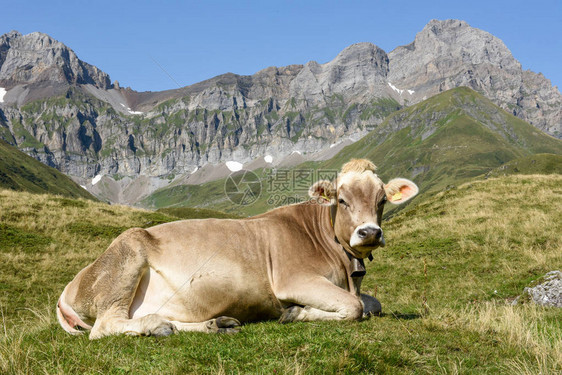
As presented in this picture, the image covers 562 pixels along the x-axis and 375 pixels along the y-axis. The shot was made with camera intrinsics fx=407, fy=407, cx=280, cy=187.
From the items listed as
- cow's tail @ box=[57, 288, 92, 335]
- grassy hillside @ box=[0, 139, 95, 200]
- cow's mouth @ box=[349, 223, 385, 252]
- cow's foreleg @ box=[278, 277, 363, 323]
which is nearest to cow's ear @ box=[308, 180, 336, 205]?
cow's mouth @ box=[349, 223, 385, 252]

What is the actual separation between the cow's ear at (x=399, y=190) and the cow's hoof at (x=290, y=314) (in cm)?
299

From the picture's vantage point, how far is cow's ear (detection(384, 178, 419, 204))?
8.58m

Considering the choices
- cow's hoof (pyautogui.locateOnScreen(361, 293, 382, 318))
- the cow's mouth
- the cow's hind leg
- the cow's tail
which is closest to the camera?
the cow's hind leg

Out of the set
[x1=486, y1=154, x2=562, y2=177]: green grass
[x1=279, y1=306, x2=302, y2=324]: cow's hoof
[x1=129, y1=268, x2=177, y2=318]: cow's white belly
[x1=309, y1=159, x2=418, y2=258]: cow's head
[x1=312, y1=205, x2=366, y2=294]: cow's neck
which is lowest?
[x1=279, y1=306, x2=302, y2=324]: cow's hoof

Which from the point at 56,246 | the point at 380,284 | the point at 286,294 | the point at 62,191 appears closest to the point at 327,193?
the point at 286,294

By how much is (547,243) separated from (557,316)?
374 inches

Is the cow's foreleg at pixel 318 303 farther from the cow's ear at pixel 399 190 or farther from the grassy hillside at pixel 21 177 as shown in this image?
the grassy hillside at pixel 21 177

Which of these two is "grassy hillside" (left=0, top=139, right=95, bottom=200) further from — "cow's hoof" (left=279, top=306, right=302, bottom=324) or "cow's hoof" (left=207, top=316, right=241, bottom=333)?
"cow's hoof" (left=279, top=306, right=302, bottom=324)

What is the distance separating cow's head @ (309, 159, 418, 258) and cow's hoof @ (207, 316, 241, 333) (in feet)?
8.37

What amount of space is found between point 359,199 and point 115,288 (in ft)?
15.7

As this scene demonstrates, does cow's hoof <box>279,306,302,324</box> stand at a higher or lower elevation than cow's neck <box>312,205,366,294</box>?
lower

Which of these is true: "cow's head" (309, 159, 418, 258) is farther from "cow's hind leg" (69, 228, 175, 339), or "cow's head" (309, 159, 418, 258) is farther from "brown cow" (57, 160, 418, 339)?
"cow's hind leg" (69, 228, 175, 339)

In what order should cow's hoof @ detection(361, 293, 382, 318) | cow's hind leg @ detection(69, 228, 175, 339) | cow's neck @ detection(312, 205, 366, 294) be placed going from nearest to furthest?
cow's hind leg @ detection(69, 228, 175, 339) < cow's neck @ detection(312, 205, 366, 294) < cow's hoof @ detection(361, 293, 382, 318)

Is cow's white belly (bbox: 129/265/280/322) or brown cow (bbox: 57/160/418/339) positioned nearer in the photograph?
brown cow (bbox: 57/160/418/339)
